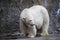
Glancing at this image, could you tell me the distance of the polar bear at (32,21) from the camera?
404cm

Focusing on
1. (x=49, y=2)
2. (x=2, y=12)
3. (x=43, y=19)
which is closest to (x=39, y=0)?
(x=49, y=2)

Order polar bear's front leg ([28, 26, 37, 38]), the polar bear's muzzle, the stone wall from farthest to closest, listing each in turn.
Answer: the stone wall → polar bear's front leg ([28, 26, 37, 38]) → the polar bear's muzzle

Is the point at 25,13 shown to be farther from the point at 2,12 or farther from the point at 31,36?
the point at 2,12

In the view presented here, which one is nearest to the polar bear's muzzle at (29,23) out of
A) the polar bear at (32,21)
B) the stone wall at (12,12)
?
the polar bear at (32,21)

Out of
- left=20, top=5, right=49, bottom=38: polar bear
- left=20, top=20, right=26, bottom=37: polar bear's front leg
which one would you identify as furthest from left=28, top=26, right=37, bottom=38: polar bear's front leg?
left=20, top=20, right=26, bottom=37: polar bear's front leg

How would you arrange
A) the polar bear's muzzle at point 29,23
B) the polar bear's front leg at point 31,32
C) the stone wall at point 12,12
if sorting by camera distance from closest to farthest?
the polar bear's muzzle at point 29,23, the polar bear's front leg at point 31,32, the stone wall at point 12,12

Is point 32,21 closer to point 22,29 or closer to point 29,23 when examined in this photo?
point 29,23

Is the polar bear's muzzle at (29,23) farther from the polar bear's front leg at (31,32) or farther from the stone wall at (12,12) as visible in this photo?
the stone wall at (12,12)

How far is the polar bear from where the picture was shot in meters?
4.04

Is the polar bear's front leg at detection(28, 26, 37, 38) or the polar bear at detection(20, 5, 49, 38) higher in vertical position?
the polar bear at detection(20, 5, 49, 38)

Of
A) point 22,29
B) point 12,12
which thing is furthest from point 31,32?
point 12,12

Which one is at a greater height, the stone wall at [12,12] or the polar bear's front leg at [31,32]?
the stone wall at [12,12]

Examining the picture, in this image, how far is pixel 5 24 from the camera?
21.6 feet

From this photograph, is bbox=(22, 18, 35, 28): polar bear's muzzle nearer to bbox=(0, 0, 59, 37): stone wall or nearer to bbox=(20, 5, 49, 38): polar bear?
bbox=(20, 5, 49, 38): polar bear
